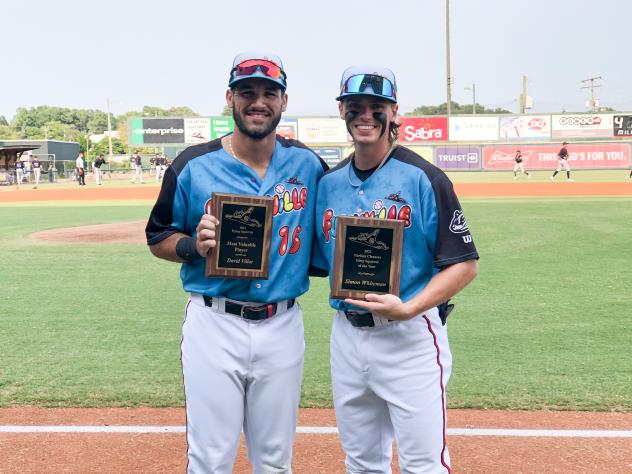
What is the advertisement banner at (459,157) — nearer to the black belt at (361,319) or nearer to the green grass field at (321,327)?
the green grass field at (321,327)

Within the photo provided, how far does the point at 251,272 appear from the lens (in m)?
2.81

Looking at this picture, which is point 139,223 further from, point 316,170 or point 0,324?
point 316,170

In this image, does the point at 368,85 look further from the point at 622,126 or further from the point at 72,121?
the point at 72,121

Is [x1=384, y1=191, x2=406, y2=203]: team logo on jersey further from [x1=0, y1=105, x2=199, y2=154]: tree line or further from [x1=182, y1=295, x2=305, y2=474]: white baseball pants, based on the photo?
[x1=0, y1=105, x2=199, y2=154]: tree line

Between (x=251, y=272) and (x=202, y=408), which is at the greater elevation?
(x=251, y=272)

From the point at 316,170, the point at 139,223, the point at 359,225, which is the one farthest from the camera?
the point at 139,223

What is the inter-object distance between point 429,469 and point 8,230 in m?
14.2

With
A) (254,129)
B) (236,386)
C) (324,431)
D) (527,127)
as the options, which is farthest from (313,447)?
(527,127)

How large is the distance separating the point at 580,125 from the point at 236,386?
4533 centimetres

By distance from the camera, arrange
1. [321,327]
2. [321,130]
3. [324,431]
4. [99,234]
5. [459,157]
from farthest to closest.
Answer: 1. [321,130]
2. [459,157]
3. [99,234]
4. [321,327]
5. [324,431]

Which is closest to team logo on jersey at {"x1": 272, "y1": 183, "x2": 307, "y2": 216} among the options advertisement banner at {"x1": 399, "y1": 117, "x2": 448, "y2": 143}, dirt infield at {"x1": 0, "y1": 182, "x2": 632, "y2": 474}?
dirt infield at {"x1": 0, "y1": 182, "x2": 632, "y2": 474}

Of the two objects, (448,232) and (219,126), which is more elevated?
(219,126)

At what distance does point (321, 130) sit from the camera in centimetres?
4578

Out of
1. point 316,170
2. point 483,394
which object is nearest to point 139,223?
point 483,394
